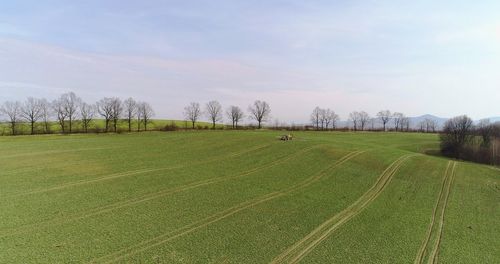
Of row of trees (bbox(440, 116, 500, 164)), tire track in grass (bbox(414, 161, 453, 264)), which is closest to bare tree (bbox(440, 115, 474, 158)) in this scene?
row of trees (bbox(440, 116, 500, 164))

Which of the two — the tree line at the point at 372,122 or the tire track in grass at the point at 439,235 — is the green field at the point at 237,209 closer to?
the tire track in grass at the point at 439,235

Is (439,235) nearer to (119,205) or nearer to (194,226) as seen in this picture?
(194,226)

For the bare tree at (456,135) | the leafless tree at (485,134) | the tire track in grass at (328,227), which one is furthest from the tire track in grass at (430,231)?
the leafless tree at (485,134)

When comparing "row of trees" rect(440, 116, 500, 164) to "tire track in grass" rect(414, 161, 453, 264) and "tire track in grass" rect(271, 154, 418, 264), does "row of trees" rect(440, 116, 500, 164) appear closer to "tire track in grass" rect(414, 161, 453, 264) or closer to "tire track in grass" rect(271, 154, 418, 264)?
"tire track in grass" rect(414, 161, 453, 264)

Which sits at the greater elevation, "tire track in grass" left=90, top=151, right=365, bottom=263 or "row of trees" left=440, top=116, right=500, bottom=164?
"row of trees" left=440, top=116, right=500, bottom=164

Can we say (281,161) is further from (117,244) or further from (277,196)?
(117,244)

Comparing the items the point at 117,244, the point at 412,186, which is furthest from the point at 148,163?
the point at 412,186
